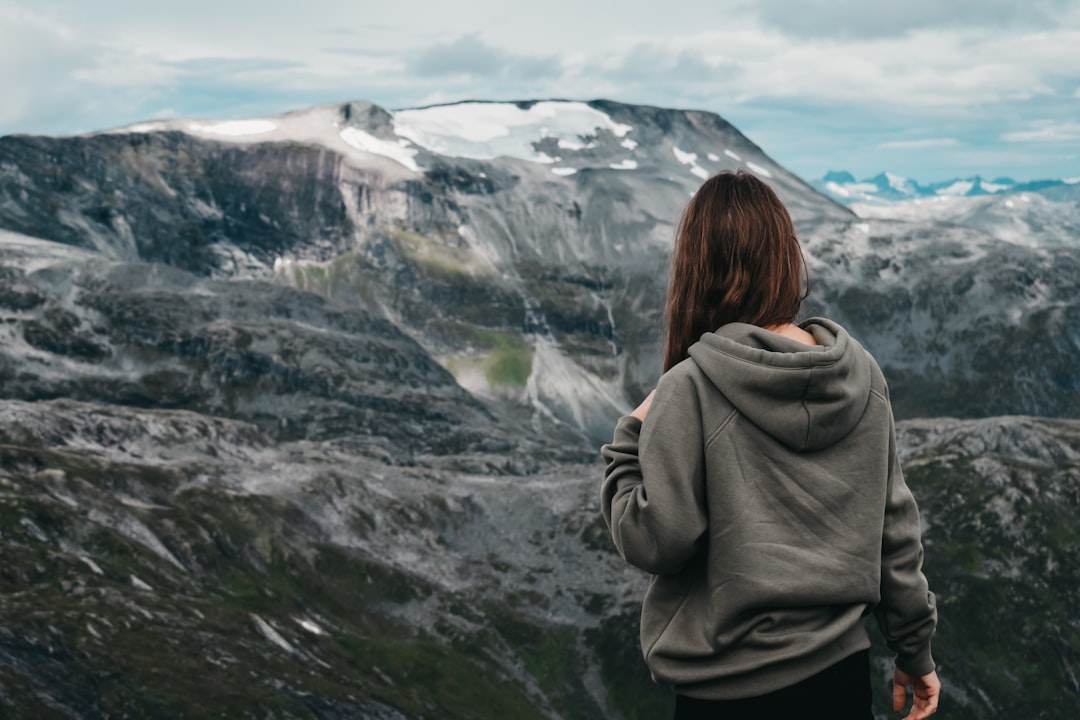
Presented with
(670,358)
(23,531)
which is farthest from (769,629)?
(23,531)

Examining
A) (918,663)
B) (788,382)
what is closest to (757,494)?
(788,382)

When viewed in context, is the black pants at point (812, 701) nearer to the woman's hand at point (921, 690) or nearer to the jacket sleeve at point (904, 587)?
the jacket sleeve at point (904, 587)

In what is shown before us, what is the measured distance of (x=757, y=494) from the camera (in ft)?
30.7

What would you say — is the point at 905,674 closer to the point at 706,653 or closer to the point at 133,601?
the point at 706,653

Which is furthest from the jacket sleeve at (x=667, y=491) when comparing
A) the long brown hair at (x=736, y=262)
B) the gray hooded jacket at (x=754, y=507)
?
the long brown hair at (x=736, y=262)

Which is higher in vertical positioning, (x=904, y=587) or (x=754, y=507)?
(x=754, y=507)

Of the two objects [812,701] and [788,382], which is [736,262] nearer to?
[788,382]

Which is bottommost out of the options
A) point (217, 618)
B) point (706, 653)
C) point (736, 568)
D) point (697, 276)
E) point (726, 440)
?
point (217, 618)

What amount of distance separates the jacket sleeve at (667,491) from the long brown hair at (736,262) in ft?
2.63

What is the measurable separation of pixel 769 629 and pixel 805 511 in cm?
95

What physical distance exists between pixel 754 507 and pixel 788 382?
1022mm

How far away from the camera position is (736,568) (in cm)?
925

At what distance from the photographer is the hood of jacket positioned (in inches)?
357

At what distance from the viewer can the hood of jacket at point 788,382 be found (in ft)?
29.8
